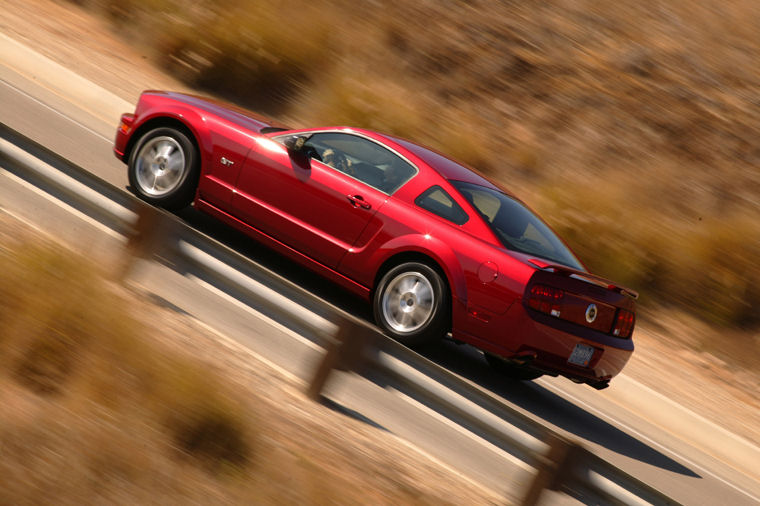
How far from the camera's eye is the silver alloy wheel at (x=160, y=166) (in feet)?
27.3

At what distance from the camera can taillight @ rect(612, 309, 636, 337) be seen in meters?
7.48

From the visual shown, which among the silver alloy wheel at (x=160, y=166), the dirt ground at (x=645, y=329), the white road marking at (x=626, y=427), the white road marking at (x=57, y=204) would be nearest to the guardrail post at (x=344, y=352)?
the dirt ground at (x=645, y=329)

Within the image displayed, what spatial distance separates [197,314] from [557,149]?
11104mm

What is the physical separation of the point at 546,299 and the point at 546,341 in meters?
0.31

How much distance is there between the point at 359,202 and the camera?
7668 millimetres

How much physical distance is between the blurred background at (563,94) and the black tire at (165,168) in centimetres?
599

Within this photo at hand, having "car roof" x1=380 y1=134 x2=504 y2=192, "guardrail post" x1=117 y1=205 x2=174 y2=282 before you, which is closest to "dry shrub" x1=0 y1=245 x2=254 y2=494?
"guardrail post" x1=117 y1=205 x2=174 y2=282

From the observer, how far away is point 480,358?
8953 mm

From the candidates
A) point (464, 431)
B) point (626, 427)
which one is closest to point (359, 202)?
point (464, 431)

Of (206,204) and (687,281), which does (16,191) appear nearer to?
(206,204)

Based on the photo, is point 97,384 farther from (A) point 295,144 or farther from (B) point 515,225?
(B) point 515,225

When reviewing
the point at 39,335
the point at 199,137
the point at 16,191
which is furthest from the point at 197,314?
the point at 199,137

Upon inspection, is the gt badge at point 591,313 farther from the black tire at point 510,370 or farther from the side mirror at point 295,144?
the side mirror at point 295,144

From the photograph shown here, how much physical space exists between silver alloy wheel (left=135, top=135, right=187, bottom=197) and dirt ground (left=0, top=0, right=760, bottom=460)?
280 cm
